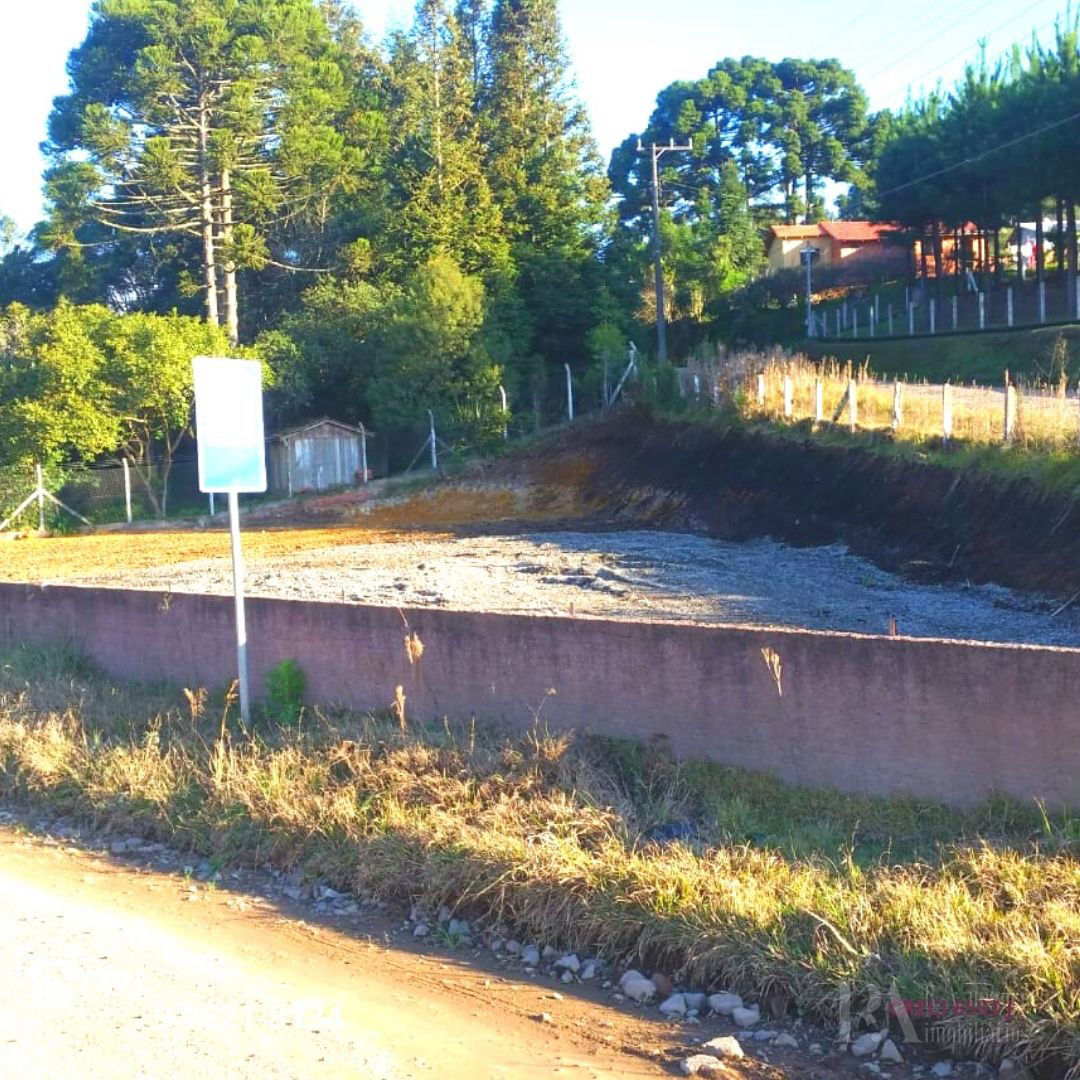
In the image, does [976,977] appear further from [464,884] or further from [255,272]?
[255,272]

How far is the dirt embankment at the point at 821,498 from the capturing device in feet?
58.9

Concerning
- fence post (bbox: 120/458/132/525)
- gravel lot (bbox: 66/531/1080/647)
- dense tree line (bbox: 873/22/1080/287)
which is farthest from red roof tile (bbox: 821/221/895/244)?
gravel lot (bbox: 66/531/1080/647)

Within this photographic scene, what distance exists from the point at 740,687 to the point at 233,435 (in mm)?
5131

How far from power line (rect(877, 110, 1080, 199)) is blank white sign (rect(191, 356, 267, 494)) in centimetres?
3445

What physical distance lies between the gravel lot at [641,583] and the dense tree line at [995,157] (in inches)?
857

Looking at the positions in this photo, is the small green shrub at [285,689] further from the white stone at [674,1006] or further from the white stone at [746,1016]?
the white stone at [746,1016]

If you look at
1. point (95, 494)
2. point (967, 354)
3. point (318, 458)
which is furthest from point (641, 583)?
point (95, 494)

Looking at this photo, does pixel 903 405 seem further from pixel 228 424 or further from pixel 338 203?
pixel 338 203

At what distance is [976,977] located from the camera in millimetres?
5789

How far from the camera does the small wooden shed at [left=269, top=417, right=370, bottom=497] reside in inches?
1732

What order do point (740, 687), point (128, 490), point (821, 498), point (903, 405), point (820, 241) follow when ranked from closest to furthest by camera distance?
1. point (740, 687)
2. point (821, 498)
3. point (903, 405)
4. point (128, 490)
5. point (820, 241)

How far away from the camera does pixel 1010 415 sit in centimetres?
2033

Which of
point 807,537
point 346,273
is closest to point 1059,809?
point 807,537

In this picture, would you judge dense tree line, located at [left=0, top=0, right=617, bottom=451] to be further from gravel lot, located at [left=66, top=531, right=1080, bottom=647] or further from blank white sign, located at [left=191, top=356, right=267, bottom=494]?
blank white sign, located at [left=191, top=356, right=267, bottom=494]
